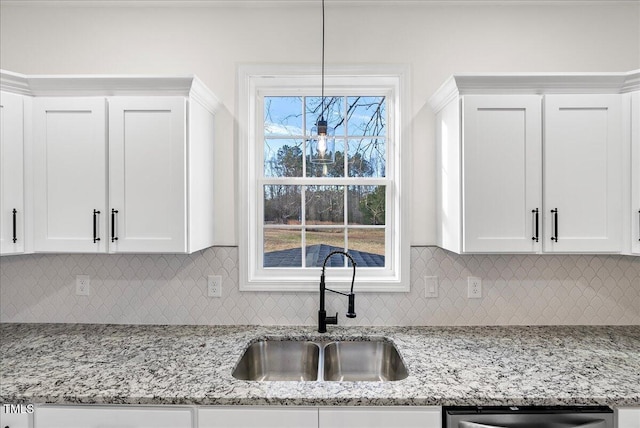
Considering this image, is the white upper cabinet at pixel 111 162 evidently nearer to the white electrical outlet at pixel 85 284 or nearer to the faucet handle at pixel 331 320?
the white electrical outlet at pixel 85 284

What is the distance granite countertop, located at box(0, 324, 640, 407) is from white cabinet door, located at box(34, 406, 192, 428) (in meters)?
0.05

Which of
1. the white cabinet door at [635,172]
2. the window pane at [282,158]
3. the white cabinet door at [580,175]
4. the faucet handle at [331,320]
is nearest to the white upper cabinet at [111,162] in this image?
the window pane at [282,158]

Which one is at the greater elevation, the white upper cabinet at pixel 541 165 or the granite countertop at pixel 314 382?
the white upper cabinet at pixel 541 165

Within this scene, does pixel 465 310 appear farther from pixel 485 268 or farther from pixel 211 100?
pixel 211 100

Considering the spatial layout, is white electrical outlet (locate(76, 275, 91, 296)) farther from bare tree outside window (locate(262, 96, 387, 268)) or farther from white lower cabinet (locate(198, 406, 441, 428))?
white lower cabinet (locate(198, 406, 441, 428))

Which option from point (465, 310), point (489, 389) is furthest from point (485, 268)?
point (489, 389)

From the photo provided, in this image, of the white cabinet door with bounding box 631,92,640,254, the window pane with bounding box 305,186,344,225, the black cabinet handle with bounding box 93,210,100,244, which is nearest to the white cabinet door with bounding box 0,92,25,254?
the black cabinet handle with bounding box 93,210,100,244

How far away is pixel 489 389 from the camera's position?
139cm

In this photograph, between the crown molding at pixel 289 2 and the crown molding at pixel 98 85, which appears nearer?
the crown molding at pixel 98 85

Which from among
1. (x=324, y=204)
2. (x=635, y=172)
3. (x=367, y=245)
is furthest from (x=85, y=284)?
(x=635, y=172)

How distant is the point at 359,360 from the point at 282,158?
1267 millimetres

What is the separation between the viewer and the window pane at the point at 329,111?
235 centimetres

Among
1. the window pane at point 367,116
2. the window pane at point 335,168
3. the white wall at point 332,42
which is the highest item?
the white wall at point 332,42

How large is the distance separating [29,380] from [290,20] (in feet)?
7.06
